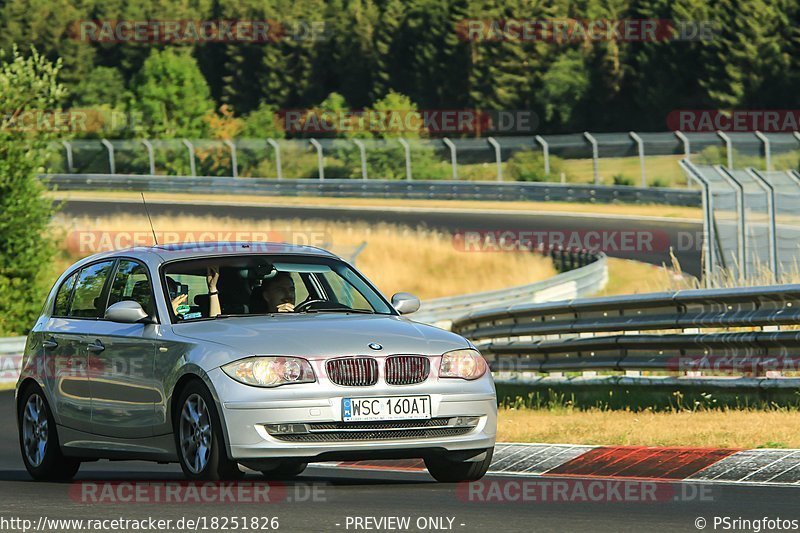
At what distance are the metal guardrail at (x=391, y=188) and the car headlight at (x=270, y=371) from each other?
37546mm

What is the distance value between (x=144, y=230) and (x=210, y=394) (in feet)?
116

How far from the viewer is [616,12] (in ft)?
336

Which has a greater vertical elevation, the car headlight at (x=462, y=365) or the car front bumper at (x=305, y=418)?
the car headlight at (x=462, y=365)

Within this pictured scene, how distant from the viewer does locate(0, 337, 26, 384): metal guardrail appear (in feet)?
80.2

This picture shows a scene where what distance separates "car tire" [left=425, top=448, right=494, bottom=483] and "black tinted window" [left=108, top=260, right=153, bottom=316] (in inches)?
82.7

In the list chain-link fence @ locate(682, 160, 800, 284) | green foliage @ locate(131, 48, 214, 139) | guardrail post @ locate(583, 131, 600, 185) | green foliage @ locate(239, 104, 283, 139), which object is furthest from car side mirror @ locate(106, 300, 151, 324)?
green foliage @ locate(239, 104, 283, 139)

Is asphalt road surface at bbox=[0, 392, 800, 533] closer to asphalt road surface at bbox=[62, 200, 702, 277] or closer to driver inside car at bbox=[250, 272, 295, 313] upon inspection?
driver inside car at bbox=[250, 272, 295, 313]

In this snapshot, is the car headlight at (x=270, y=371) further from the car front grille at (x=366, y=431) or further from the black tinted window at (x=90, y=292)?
the black tinted window at (x=90, y=292)

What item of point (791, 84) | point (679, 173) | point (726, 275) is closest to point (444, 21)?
point (791, 84)

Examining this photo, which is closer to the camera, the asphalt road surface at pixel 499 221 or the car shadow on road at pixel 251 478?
the car shadow on road at pixel 251 478

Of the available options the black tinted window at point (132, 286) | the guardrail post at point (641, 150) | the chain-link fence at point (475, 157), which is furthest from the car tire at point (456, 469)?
the guardrail post at point (641, 150)

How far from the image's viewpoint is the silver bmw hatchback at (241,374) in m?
9.21

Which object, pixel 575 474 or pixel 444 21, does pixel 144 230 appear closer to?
pixel 575 474

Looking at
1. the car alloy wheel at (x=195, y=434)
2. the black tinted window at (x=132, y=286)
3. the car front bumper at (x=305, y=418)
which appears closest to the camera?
the car front bumper at (x=305, y=418)
